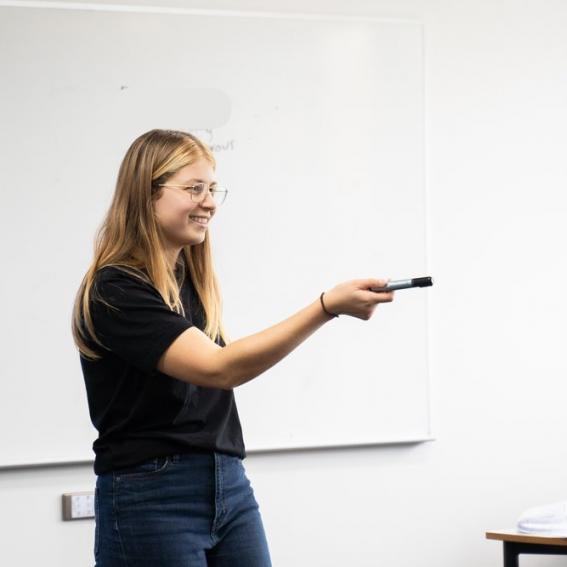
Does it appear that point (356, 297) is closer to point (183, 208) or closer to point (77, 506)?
point (183, 208)

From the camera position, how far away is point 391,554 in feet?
8.54

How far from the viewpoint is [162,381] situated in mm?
1418

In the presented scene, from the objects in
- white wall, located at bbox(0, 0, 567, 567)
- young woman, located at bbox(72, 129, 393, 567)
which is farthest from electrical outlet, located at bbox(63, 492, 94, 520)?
young woman, located at bbox(72, 129, 393, 567)

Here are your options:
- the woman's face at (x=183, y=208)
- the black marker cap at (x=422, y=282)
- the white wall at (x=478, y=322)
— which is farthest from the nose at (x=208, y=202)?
the white wall at (x=478, y=322)

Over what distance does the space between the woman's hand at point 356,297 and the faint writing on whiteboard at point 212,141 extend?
1.27 metres

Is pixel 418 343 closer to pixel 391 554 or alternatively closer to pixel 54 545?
pixel 391 554

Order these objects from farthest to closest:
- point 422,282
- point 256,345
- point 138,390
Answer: point 138,390
point 256,345
point 422,282

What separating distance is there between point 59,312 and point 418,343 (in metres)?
1.01

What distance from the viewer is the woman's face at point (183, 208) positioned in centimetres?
150

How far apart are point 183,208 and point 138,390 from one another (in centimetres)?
31

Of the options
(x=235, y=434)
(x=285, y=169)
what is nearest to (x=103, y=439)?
(x=235, y=434)

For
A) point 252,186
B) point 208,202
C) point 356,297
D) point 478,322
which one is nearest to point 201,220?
point 208,202

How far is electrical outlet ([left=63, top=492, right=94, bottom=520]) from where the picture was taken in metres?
2.35

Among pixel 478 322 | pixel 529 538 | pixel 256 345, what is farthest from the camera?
pixel 478 322
